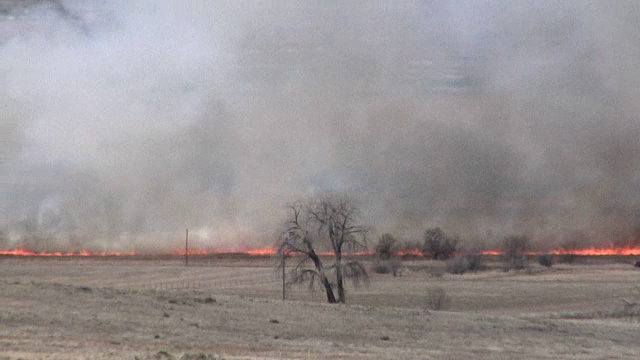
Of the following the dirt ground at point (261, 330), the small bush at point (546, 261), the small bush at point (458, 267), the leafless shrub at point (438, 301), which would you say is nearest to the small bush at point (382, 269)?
the small bush at point (458, 267)

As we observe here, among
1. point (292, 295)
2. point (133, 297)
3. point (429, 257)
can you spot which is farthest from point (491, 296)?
point (429, 257)

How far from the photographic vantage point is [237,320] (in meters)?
38.0

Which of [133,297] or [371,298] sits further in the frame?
[371,298]

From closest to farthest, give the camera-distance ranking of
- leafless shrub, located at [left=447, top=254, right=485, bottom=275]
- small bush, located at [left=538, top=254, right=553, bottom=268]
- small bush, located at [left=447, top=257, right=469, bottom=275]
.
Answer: small bush, located at [left=447, top=257, right=469, bottom=275] → leafless shrub, located at [left=447, top=254, right=485, bottom=275] → small bush, located at [left=538, top=254, right=553, bottom=268]

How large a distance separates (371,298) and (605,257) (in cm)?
10978

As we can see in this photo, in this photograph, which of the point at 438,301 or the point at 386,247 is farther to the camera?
the point at 386,247

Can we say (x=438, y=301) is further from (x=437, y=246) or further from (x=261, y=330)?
(x=437, y=246)

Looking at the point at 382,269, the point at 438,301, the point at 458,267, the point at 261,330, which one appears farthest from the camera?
the point at 458,267

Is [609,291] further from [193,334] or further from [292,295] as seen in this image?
[193,334]

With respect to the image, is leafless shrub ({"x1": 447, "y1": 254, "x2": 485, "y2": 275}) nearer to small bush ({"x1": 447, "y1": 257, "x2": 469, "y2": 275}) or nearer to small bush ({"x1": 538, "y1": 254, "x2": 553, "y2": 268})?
small bush ({"x1": 447, "y1": 257, "x2": 469, "y2": 275})

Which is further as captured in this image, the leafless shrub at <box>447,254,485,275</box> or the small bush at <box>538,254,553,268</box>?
the small bush at <box>538,254,553,268</box>

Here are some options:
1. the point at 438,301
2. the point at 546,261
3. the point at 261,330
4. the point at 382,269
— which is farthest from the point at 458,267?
the point at 261,330

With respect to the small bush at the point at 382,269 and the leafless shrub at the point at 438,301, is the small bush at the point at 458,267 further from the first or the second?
the leafless shrub at the point at 438,301

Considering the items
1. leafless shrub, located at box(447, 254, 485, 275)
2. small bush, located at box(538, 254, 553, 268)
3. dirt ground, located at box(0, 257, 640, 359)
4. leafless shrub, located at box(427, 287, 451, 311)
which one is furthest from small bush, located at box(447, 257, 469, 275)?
dirt ground, located at box(0, 257, 640, 359)
